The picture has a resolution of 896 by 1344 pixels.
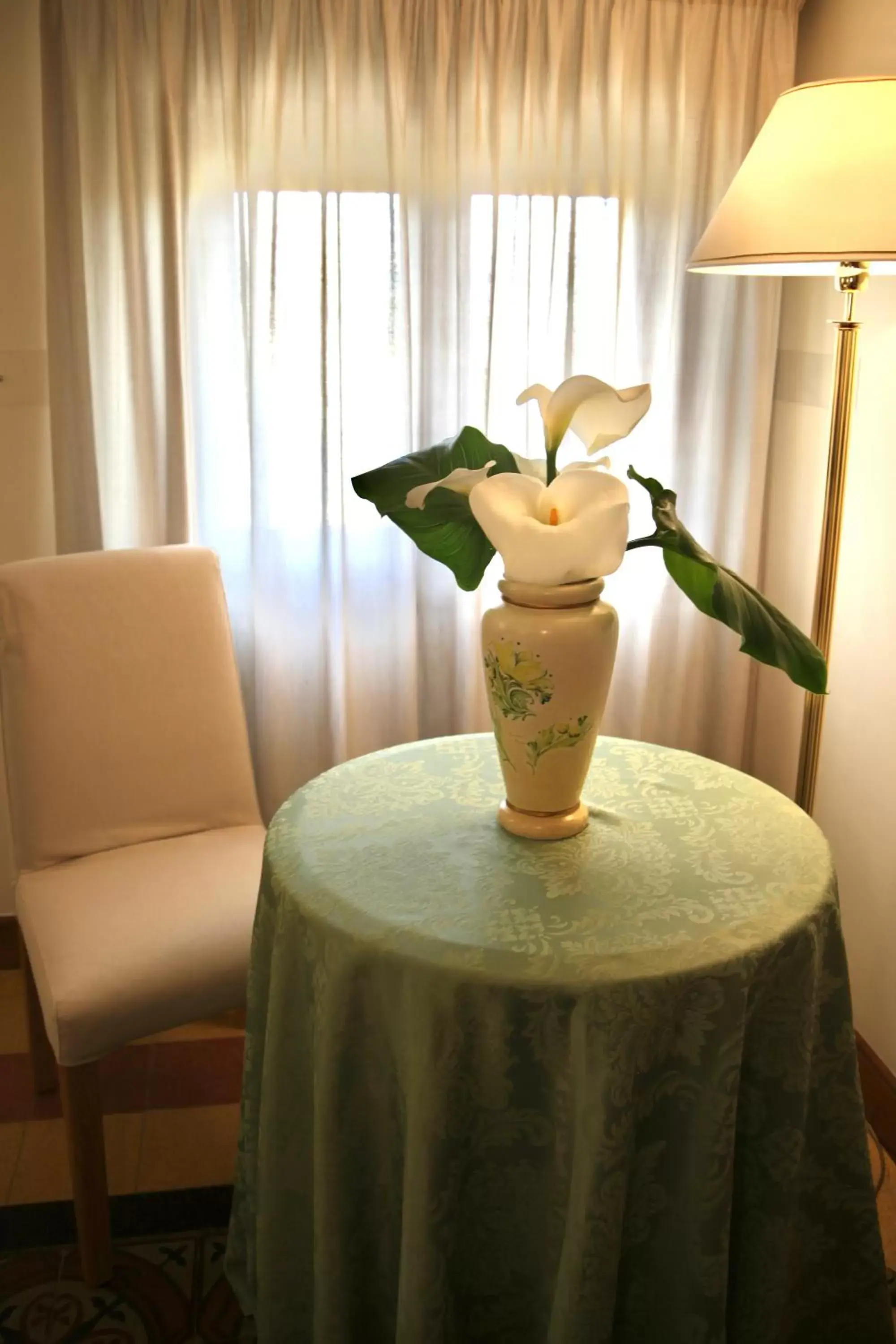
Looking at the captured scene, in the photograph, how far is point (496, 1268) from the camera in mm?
1332

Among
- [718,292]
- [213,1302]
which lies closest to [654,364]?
[718,292]

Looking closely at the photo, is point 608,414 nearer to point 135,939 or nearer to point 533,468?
point 533,468

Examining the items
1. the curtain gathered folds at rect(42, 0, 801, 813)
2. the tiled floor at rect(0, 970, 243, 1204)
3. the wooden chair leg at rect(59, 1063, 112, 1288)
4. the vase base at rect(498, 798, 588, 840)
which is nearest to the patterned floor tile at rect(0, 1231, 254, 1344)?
the wooden chair leg at rect(59, 1063, 112, 1288)

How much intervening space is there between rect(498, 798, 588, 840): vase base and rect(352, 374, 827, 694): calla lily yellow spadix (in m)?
0.33

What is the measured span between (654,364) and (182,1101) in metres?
1.81

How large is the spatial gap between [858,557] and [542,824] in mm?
1053

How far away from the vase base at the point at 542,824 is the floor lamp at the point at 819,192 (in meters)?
0.85

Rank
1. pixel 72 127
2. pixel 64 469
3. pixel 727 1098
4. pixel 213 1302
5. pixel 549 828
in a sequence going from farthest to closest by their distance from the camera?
pixel 64 469, pixel 72 127, pixel 213 1302, pixel 549 828, pixel 727 1098

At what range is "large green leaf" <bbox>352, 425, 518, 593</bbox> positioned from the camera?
148cm

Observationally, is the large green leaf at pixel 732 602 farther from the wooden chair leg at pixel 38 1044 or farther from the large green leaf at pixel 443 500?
the wooden chair leg at pixel 38 1044

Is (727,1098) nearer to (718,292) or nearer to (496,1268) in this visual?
(496,1268)

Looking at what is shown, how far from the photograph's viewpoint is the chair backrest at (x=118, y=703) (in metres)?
1.97

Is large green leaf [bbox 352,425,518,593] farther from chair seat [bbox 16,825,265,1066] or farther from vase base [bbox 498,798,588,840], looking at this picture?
chair seat [bbox 16,825,265,1066]

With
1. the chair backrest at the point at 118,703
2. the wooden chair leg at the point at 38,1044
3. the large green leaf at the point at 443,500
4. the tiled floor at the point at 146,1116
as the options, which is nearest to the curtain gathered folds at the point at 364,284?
the chair backrest at the point at 118,703
